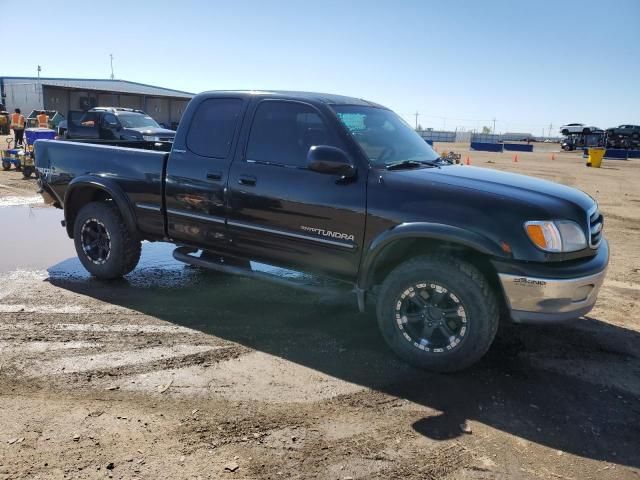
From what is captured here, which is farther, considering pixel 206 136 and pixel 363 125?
pixel 206 136

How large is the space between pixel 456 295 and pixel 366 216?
2.89ft

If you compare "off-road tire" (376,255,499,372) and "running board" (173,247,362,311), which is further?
"running board" (173,247,362,311)

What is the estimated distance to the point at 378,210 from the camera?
12.9ft

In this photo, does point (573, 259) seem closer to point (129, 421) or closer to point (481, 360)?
point (481, 360)

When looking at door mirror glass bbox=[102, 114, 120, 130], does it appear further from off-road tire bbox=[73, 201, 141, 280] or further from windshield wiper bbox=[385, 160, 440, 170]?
windshield wiper bbox=[385, 160, 440, 170]

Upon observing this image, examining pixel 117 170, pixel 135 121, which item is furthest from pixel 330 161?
pixel 135 121

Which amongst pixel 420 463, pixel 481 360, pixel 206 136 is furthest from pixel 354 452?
pixel 206 136

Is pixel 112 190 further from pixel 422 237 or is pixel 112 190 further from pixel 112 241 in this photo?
pixel 422 237

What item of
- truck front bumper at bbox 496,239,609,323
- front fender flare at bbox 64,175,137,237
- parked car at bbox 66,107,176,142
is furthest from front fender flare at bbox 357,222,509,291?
parked car at bbox 66,107,176,142

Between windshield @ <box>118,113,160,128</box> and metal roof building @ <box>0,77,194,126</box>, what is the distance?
20695 millimetres

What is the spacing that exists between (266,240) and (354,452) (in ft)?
6.85

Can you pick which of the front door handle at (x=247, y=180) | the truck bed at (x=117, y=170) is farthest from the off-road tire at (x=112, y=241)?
the front door handle at (x=247, y=180)

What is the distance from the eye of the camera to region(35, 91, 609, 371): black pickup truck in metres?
3.56

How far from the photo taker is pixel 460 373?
389 cm
